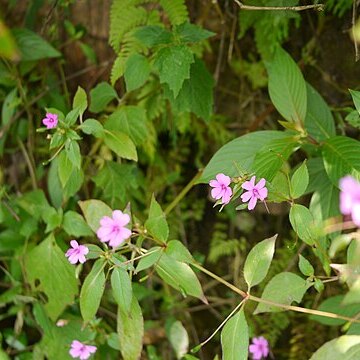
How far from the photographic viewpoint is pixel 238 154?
4.94 ft

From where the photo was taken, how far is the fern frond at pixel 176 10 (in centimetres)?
174

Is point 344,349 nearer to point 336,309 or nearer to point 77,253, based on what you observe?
point 336,309

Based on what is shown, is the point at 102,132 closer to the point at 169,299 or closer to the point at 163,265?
the point at 163,265

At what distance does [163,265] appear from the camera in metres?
1.34

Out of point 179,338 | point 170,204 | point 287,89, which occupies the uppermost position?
point 287,89

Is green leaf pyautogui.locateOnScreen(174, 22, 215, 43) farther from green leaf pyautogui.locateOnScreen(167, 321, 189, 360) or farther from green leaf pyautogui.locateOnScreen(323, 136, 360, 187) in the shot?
green leaf pyautogui.locateOnScreen(167, 321, 189, 360)

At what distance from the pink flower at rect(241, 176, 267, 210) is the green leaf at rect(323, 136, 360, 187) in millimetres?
255

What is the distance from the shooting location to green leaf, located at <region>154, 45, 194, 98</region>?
4.86ft

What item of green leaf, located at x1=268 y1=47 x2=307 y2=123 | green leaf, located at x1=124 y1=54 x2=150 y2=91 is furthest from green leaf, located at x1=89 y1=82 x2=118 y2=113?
green leaf, located at x1=268 y1=47 x2=307 y2=123

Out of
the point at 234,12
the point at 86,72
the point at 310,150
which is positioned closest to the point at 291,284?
the point at 310,150

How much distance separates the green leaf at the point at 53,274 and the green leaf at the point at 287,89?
0.72 meters

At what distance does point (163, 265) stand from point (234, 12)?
0.97 meters

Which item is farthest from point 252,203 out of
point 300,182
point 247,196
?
point 300,182

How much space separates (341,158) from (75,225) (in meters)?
0.75
